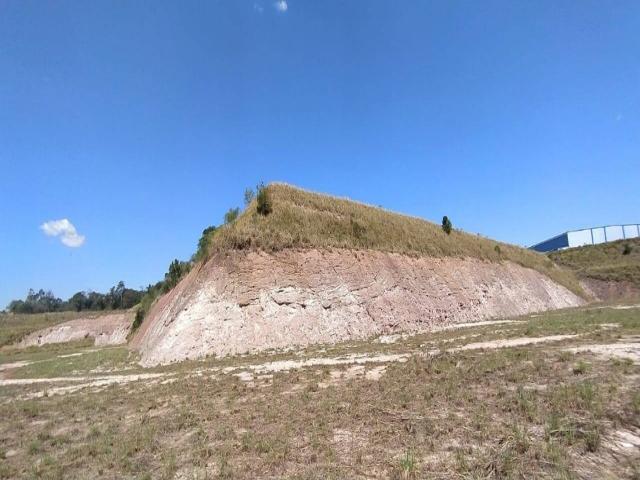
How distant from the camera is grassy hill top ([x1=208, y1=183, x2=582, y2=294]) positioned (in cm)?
2303

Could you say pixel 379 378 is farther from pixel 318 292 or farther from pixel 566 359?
pixel 318 292

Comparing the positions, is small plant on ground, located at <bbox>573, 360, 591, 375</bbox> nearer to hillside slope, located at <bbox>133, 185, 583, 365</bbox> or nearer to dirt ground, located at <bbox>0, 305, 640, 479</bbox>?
dirt ground, located at <bbox>0, 305, 640, 479</bbox>

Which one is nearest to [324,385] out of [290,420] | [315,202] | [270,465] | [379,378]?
[379,378]

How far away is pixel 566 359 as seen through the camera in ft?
33.3

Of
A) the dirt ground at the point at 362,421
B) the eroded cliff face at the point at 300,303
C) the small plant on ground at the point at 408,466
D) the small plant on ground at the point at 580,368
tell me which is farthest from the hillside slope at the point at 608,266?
the small plant on ground at the point at 408,466

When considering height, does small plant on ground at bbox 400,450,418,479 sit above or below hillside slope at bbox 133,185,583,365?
below

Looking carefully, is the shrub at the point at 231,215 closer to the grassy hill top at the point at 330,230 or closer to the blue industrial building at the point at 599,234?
the grassy hill top at the point at 330,230

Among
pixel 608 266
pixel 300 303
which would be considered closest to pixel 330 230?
pixel 300 303

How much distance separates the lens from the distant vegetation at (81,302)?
12038cm

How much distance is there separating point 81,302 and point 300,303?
132607 mm

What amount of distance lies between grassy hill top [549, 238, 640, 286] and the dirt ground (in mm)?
50857

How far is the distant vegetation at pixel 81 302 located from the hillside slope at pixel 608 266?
10597 centimetres

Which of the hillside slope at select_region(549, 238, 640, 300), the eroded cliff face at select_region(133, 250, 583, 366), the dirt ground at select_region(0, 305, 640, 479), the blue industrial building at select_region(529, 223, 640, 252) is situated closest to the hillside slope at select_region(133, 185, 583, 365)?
the eroded cliff face at select_region(133, 250, 583, 366)

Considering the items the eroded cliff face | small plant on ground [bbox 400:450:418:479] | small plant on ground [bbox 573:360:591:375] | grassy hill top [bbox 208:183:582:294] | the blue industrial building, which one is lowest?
small plant on ground [bbox 400:450:418:479]
